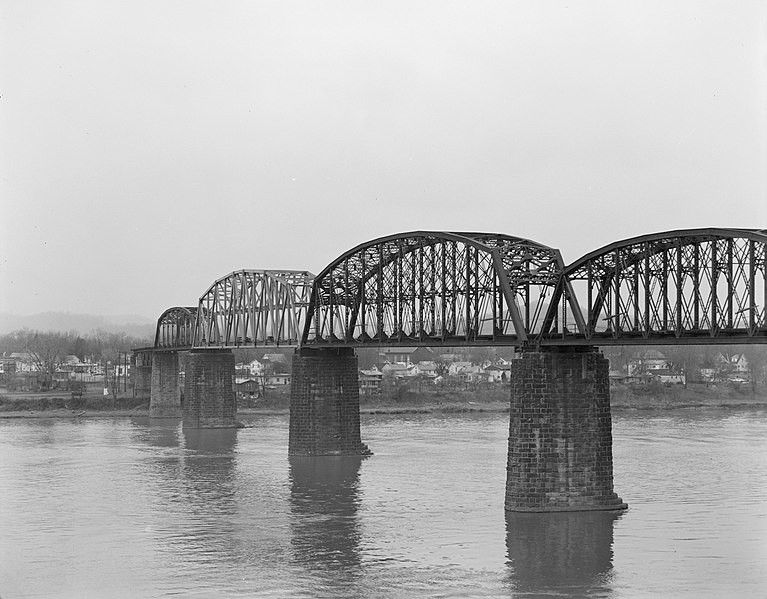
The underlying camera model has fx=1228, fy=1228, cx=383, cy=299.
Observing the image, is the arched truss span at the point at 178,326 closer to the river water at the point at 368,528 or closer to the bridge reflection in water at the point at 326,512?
the river water at the point at 368,528

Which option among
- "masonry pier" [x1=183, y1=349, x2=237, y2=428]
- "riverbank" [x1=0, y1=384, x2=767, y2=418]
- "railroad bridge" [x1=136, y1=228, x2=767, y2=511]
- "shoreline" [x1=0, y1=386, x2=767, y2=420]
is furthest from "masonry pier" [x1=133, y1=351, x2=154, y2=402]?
"railroad bridge" [x1=136, y1=228, x2=767, y2=511]

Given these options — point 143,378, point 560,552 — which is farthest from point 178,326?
point 560,552

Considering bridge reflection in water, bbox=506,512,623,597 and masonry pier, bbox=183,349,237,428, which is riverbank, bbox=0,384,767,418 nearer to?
masonry pier, bbox=183,349,237,428

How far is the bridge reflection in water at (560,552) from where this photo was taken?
32.7m

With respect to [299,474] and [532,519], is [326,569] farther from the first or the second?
[299,474]

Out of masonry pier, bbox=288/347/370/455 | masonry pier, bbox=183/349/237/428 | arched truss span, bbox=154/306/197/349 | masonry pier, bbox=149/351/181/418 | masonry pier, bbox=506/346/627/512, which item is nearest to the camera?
masonry pier, bbox=506/346/627/512

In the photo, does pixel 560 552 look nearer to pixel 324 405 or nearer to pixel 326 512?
pixel 326 512

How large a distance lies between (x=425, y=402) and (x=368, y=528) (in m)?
87.3

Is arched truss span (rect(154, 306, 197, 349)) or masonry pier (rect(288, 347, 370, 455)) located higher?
arched truss span (rect(154, 306, 197, 349))

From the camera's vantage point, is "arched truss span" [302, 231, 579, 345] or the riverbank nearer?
"arched truss span" [302, 231, 579, 345]

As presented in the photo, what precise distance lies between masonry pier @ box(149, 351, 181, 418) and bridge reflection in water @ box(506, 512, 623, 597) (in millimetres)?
73180

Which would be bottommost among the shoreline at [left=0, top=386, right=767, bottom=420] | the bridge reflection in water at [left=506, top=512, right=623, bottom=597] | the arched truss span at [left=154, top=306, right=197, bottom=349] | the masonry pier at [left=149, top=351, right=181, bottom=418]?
the bridge reflection in water at [left=506, top=512, right=623, bottom=597]

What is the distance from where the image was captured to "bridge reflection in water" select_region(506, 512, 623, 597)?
32688 millimetres

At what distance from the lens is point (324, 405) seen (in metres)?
66.6
